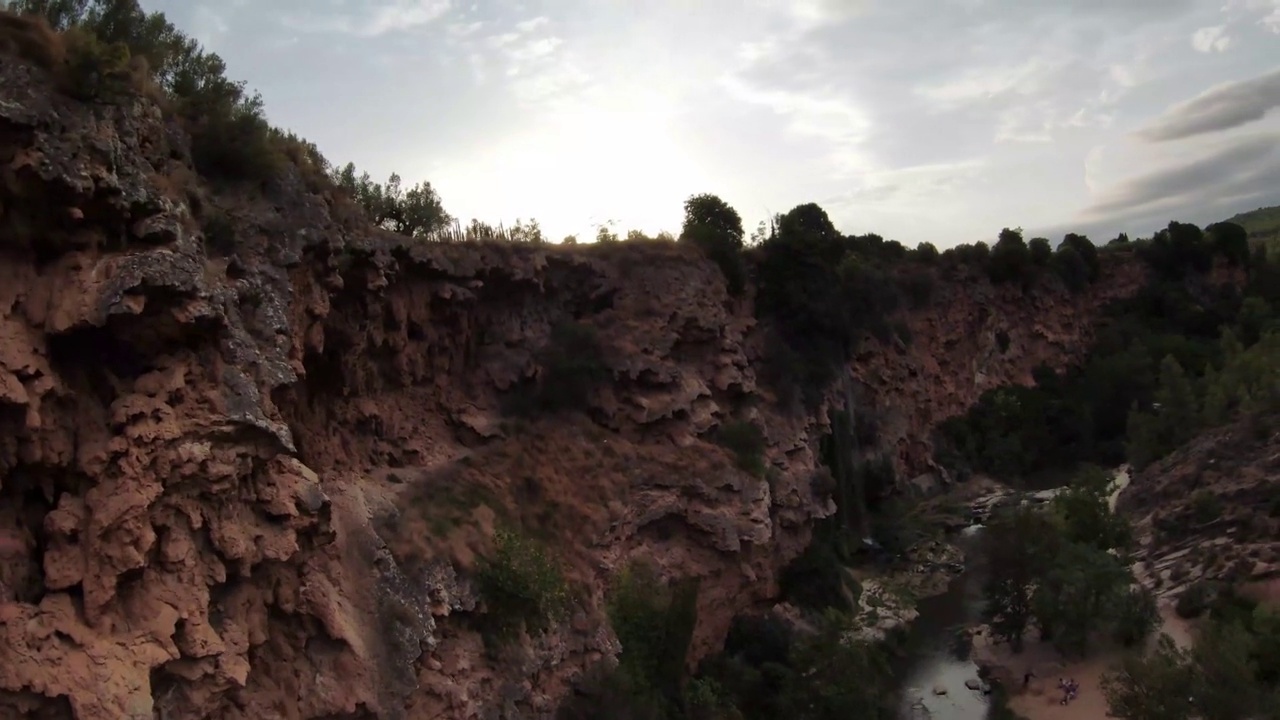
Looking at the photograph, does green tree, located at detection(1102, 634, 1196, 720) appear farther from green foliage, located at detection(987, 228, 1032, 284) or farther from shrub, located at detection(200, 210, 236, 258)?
green foliage, located at detection(987, 228, 1032, 284)

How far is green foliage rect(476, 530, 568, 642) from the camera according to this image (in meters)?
17.1

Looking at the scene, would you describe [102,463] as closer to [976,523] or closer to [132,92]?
[132,92]

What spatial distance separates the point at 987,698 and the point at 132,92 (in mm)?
24059

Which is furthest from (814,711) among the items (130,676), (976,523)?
(976,523)

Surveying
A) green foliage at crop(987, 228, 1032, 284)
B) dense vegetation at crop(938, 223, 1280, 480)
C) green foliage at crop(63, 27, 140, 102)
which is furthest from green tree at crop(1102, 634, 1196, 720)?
green foliage at crop(987, 228, 1032, 284)

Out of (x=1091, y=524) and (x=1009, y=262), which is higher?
(x=1009, y=262)

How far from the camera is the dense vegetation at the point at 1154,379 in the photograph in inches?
1551

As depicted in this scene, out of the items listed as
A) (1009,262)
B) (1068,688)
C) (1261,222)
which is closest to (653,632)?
(1068,688)

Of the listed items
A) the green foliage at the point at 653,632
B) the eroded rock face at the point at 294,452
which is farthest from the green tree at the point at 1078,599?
the green foliage at the point at 653,632

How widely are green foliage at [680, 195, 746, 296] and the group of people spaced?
52.3 feet

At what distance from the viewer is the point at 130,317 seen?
36.1ft

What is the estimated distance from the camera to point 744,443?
26578mm

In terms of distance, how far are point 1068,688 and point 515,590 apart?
15.1 metres

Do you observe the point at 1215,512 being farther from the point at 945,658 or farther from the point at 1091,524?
the point at 945,658
